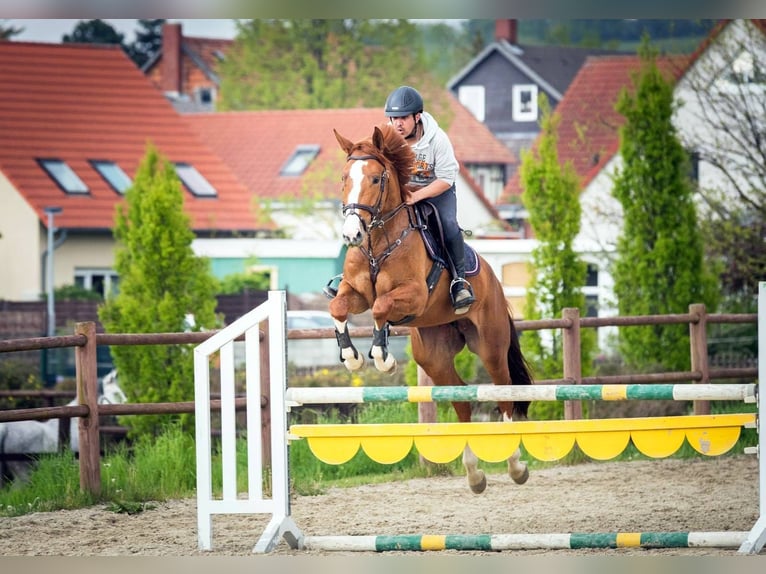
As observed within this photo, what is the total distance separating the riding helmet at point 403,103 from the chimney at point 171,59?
33982 mm

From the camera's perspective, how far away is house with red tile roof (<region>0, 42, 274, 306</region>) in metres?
22.8

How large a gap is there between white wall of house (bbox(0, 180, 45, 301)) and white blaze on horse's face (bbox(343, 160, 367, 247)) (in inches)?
721

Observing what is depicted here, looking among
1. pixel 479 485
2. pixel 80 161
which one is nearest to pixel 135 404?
pixel 479 485

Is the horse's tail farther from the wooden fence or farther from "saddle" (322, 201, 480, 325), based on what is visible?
"saddle" (322, 201, 480, 325)

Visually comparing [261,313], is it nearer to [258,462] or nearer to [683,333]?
[258,462]

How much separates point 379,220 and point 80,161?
66.7 ft

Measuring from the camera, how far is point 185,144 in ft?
85.1

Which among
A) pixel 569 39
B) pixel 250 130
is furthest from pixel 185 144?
pixel 569 39

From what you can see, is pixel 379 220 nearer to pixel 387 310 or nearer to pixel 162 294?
pixel 387 310

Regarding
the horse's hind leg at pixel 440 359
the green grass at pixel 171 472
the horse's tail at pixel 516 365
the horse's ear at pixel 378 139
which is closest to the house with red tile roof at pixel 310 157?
the green grass at pixel 171 472

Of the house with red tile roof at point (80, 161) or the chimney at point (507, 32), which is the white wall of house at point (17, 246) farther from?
the chimney at point (507, 32)

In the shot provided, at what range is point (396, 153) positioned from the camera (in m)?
5.51

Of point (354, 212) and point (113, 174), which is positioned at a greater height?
point (113, 174)

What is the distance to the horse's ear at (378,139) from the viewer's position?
536 centimetres
